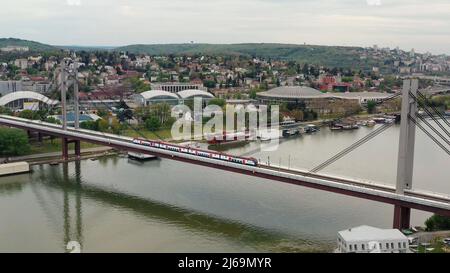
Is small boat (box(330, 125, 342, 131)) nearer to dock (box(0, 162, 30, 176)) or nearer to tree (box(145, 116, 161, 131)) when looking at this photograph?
tree (box(145, 116, 161, 131))

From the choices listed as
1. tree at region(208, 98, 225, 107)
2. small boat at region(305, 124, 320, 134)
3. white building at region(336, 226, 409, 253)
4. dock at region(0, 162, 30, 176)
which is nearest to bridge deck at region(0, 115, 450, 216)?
white building at region(336, 226, 409, 253)

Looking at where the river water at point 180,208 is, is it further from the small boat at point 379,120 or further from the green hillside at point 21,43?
the green hillside at point 21,43

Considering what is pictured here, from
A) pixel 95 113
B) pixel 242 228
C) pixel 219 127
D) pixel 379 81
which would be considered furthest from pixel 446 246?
pixel 379 81

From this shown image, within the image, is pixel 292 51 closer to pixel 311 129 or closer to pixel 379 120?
pixel 379 120

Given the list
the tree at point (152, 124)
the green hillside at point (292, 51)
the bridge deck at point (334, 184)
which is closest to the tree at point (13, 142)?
the bridge deck at point (334, 184)
